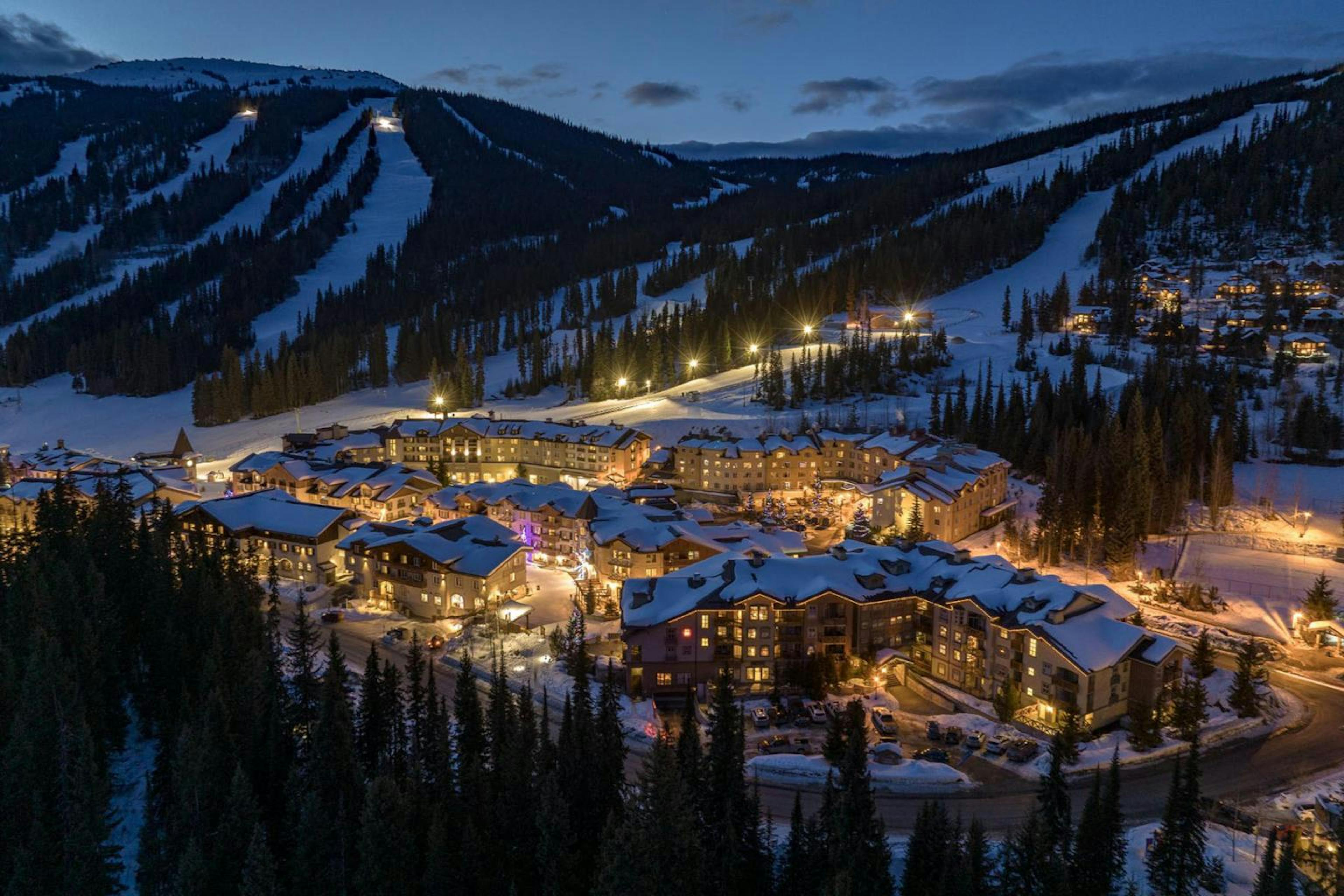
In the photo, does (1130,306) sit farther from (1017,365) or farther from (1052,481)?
(1052,481)

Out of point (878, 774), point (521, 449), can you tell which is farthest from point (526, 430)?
point (878, 774)

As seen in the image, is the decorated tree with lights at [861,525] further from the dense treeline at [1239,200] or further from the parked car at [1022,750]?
the dense treeline at [1239,200]

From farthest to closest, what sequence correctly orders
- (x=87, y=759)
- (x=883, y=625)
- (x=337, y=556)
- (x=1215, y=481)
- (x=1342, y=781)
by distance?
(x=1215, y=481) < (x=337, y=556) < (x=883, y=625) < (x=1342, y=781) < (x=87, y=759)

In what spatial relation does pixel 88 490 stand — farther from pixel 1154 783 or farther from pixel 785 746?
pixel 1154 783

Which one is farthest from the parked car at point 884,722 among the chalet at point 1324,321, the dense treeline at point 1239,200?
the dense treeline at point 1239,200

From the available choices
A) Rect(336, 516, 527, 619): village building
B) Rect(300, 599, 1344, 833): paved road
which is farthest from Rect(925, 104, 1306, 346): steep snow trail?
Rect(300, 599, 1344, 833): paved road

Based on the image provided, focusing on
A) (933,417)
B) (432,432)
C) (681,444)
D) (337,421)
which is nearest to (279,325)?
(337,421)

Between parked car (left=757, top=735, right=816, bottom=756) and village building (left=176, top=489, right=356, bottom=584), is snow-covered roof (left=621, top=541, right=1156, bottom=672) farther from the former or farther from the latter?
village building (left=176, top=489, right=356, bottom=584)
